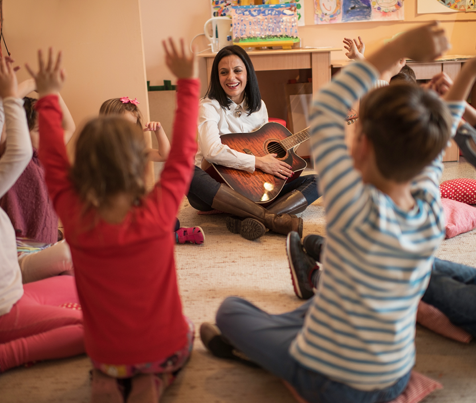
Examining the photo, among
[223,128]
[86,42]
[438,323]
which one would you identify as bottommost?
[438,323]

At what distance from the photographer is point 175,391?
970mm

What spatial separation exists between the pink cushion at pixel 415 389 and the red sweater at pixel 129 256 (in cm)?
32

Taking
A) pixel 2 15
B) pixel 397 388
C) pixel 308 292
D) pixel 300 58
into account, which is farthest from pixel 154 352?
pixel 300 58

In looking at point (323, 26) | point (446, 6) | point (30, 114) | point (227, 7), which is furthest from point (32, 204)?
point (446, 6)

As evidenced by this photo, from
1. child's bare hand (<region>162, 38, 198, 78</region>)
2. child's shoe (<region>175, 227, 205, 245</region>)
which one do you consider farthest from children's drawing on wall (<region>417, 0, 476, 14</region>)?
child's bare hand (<region>162, 38, 198, 78</region>)

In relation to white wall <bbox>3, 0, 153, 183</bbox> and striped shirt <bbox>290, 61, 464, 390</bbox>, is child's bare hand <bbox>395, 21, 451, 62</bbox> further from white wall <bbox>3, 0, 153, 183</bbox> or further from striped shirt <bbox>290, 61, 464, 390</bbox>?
white wall <bbox>3, 0, 153, 183</bbox>

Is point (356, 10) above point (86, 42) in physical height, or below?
above

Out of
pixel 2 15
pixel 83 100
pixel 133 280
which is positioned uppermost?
pixel 2 15

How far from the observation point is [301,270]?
1.30 metres

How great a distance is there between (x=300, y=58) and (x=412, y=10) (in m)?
1.05

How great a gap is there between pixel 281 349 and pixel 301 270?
464 mm

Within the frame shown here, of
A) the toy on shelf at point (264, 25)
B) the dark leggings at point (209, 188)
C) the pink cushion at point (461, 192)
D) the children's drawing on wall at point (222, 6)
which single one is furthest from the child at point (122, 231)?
the children's drawing on wall at point (222, 6)

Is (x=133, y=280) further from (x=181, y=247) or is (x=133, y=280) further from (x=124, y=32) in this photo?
(x=124, y=32)

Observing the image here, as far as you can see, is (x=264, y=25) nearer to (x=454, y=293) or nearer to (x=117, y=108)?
(x=117, y=108)
